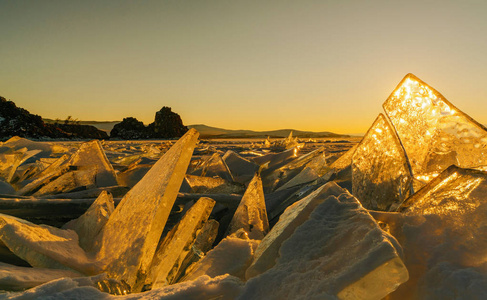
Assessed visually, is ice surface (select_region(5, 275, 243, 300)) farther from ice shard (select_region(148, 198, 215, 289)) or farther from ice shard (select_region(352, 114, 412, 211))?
ice shard (select_region(352, 114, 412, 211))

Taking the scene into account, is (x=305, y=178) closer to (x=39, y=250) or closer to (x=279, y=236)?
(x=279, y=236)

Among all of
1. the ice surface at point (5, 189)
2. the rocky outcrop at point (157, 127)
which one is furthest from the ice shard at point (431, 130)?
the rocky outcrop at point (157, 127)

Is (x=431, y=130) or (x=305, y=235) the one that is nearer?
(x=305, y=235)

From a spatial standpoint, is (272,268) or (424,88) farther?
(424,88)

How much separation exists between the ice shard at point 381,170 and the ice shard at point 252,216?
368 millimetres

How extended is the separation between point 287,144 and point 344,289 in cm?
554

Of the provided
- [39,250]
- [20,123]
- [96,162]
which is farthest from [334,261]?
[20,123]

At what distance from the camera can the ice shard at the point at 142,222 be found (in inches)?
27.4

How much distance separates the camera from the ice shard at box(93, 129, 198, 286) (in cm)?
70

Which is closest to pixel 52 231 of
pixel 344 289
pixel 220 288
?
pixel 220 288

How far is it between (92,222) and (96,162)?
907mm

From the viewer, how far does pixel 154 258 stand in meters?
0.77

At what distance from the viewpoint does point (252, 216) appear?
1.02 m

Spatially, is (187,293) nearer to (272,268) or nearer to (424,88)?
(272,268)
